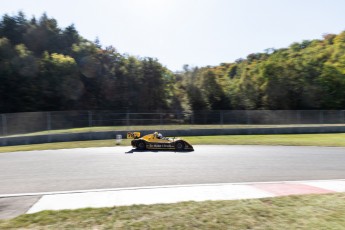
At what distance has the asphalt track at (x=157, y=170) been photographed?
9039 millimetres

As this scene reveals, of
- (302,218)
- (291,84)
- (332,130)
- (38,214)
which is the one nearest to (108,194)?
(38,214)

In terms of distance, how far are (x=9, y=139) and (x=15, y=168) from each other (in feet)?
36.6

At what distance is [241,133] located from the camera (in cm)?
2703

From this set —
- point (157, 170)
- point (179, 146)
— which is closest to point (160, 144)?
point (179, 146)

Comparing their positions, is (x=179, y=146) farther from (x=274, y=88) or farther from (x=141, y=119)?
(x=274, y=88)

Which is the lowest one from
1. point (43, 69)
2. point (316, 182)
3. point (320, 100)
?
point (316, 182)

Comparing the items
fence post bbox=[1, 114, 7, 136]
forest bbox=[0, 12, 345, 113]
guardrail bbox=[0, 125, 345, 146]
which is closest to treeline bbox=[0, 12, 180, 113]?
forest bbox=[0, 12, 345, 113]

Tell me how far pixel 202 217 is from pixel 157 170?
5.59 metres

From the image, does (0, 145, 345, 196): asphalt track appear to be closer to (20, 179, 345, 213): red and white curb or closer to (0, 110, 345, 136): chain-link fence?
(20, 179, 345, 213): red and white curb

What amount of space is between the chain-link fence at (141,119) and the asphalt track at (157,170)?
10421 mm

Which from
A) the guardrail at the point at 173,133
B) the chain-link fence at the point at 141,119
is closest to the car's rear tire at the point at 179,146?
the guardrail at the point at 173,133

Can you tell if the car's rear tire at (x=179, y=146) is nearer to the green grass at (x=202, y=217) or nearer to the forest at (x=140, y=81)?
the green grass at (x=202, y=217)

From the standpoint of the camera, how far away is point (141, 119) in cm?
2673

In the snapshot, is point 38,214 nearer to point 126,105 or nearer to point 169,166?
point 169,166
